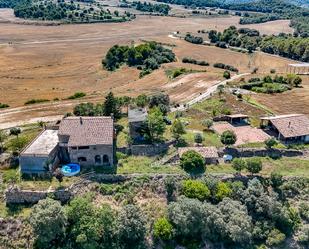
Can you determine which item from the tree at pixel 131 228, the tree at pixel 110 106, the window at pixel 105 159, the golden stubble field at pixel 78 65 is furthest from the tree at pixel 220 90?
the tree at pixel 131 228

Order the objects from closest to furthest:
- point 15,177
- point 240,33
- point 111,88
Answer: point 15,177, point 111,88, point 240,33

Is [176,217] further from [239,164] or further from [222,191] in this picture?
[239,164]

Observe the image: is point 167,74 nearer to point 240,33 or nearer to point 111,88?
point 111,88

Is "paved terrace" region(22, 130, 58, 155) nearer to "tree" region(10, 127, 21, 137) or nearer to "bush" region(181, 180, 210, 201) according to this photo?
"tree" region(10, 127, 21, 137)

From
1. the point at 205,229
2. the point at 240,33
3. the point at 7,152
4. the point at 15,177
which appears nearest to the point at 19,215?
the point at 15,177

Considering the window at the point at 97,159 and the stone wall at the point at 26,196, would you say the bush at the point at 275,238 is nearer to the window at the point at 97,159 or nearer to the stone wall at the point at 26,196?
the window at the point at 97,159

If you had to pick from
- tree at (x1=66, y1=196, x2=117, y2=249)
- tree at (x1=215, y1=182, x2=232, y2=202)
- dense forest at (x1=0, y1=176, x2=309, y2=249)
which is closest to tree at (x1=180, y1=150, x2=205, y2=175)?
dense forest at (x1=0, y1=176, x2=309, y2=249)
